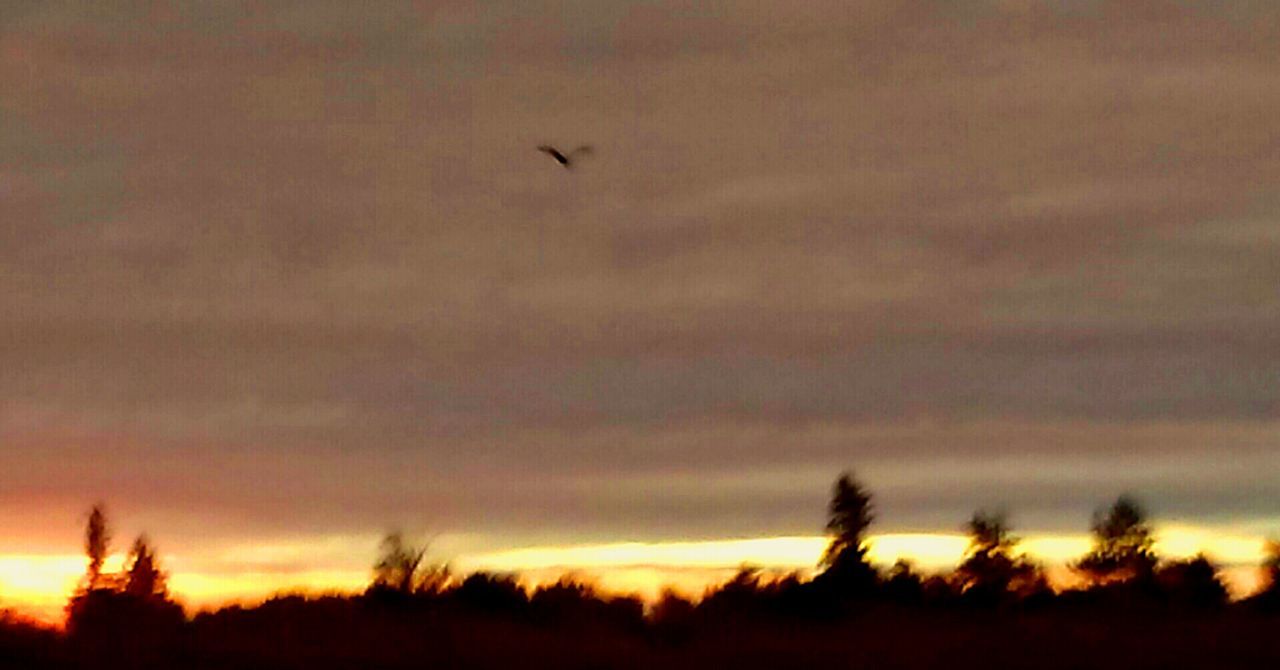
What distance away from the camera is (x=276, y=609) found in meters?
40.0

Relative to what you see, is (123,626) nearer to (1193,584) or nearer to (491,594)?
(491,594)

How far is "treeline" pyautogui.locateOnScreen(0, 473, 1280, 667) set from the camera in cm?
3494

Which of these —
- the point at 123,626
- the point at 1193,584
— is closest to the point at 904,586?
the point at 1193,584

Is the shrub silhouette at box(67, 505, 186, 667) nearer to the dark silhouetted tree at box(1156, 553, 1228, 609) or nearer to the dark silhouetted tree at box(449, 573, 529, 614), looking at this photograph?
the dark silhouetted tree at box(449, 573, 529, 614)

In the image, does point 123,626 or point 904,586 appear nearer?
point 123,626

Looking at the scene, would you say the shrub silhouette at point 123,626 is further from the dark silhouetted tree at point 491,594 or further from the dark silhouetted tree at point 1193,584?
the dark silhouetted tree at point 1193,584

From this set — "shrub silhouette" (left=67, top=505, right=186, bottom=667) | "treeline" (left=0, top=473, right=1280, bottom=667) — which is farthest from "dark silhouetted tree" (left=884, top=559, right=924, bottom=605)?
"shrub silhouette" (left=67, top=505, right=186, bottom=667)

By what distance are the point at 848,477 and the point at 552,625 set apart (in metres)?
40.8

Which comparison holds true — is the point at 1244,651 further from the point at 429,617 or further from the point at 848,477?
the point at 848,477

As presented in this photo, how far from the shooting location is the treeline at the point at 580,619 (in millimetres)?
34938

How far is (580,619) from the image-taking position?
4100cm

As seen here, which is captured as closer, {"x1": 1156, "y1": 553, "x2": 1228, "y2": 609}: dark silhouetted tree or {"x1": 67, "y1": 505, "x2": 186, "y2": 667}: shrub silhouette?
{"x1": 67, "y1": 505, "x2": 186, "y2": 667}: shrub silhouette

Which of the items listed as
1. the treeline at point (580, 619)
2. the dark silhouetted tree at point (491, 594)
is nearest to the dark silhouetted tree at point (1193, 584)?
the treeline at point (580, 619)

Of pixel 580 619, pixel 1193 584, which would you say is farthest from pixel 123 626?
pixel 1193 584
